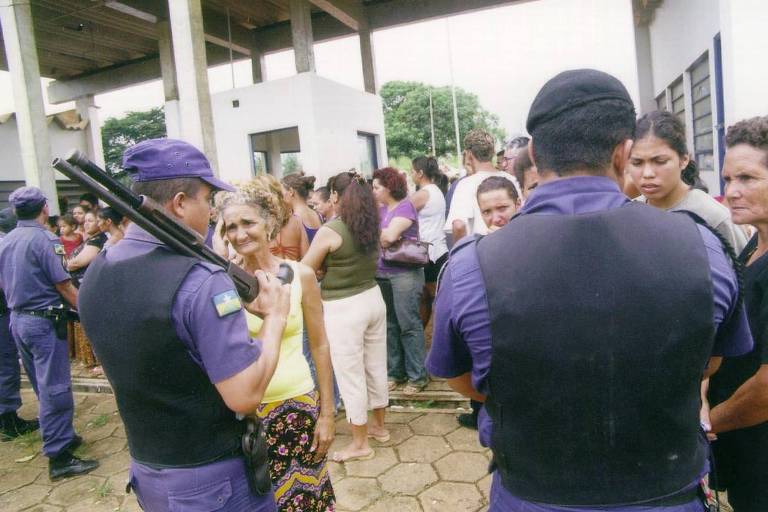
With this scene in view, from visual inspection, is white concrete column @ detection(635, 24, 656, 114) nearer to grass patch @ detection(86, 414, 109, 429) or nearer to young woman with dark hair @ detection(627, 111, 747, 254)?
young woman with dark hair @ detection(627, 111, 747, 254)

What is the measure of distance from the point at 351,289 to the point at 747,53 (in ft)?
13.8

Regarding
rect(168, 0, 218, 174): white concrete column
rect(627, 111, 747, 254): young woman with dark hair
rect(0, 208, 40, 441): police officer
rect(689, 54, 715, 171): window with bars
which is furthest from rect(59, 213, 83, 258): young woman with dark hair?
rect(689, 54, 715, 171): window with bars

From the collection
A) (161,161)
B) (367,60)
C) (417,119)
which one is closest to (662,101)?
(367,60)

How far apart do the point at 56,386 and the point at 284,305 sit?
10.0 ft

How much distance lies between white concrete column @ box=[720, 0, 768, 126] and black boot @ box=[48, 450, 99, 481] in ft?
19.7

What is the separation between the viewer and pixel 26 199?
383cm

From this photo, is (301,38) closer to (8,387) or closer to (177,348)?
(8,387)

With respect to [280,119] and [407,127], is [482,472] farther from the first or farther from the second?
[407,127]

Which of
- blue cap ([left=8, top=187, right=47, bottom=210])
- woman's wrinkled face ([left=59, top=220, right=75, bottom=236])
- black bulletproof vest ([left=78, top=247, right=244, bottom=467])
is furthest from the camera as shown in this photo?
woman's wrinkled face ([left=59, top=220, right=75, bottom=236])

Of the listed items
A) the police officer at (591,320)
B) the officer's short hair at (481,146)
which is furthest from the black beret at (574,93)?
the officer's short hair at (481,146)

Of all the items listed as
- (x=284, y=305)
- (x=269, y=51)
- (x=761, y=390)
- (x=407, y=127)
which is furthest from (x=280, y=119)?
(x=407, y=127)

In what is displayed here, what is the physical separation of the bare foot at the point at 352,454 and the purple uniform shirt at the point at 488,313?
92.3 inches

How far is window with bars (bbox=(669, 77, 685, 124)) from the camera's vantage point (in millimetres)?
8203

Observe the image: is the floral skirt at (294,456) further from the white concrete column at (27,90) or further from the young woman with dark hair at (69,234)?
the white concrete column at (27,90)
